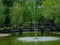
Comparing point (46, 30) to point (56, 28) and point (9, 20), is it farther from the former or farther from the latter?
point (9, 20)

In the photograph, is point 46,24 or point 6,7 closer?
point 46,24

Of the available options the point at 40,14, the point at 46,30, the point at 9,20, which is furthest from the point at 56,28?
the point at 9,20

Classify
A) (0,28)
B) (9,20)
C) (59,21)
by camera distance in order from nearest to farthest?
(59,21) → (0,28) → (9,20)

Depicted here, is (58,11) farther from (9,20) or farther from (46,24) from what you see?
(9,20)

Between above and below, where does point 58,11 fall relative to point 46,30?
above

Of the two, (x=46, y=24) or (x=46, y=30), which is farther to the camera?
(x=46, y=24)

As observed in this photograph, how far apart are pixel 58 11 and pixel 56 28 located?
299cm

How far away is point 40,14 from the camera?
44.5 metres

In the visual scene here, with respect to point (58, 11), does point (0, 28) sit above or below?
below

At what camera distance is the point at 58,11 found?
129 ft

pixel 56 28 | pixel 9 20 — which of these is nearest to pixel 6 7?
pixel 9 20

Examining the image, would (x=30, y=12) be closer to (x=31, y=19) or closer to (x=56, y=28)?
(x=31, y=19)

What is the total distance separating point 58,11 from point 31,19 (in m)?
6.75

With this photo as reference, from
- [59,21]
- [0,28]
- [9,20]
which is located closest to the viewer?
[59,21]
